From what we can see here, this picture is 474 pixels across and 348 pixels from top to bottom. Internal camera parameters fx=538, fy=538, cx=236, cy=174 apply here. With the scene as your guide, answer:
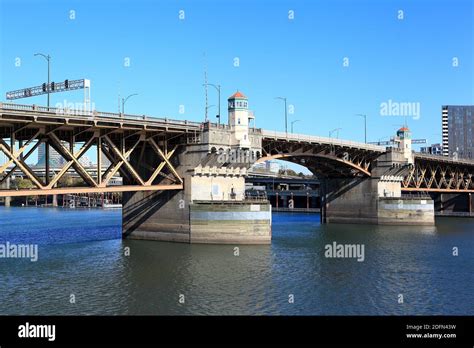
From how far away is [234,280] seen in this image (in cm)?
4000

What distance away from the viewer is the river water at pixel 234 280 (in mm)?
32062

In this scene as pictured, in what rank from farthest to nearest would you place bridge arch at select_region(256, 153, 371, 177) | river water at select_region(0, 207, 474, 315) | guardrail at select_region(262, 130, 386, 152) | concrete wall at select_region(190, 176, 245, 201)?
1. bridge arch at select_region(256, 153, 371, 177)
2. guardrail at select_region(262, 130, 386, 152)
3. concrete wall at select_region(190, 176, 245, 201)
4. river water at select_region(0, 207, 474, 315)

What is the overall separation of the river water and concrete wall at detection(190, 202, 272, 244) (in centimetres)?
Answer: 153

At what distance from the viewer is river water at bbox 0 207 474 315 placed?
32.1 meters

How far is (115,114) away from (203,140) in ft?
38.9

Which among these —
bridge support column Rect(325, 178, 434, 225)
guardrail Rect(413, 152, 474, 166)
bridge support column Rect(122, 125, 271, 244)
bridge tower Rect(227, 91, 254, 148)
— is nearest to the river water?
bridge support column Rect(122, 125, 271, 244)

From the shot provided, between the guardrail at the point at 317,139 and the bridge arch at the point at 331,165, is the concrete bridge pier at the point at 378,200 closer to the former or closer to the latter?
the bridge arch at the point at 331,165

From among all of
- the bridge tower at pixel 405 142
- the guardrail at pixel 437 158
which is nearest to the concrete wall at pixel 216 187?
the bridge tower at pixel 405 142

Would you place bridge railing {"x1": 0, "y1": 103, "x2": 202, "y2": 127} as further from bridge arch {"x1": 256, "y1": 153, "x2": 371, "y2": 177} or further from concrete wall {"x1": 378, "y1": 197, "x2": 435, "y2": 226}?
concrete wall {"x1": 378, "y1": 197, "x2": 435, "y2": 226}

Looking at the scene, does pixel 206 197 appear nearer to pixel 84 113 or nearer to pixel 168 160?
pixel 168 160

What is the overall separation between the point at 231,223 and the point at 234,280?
17914mm
